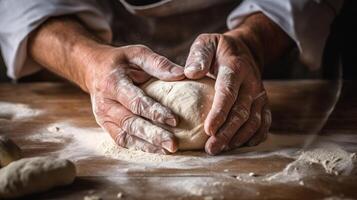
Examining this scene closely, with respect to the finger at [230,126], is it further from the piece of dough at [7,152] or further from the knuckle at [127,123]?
the piece of dough at [7,152]

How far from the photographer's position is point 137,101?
1174mm

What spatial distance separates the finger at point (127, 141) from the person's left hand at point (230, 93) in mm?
116

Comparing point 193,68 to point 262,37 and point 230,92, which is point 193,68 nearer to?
point 230,92

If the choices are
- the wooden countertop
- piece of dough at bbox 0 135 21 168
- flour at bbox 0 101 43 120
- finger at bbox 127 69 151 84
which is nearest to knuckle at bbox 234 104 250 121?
the wooden countertop

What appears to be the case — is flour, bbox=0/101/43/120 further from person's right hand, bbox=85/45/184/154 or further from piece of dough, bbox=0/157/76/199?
piece of dough, bbox=0/157/76/199

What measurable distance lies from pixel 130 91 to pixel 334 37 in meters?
1.22

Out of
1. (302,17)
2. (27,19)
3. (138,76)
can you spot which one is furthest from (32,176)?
(302,17)

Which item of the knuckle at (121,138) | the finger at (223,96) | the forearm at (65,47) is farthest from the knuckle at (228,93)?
the forearm at (65,47)

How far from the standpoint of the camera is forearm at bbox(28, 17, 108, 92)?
143 centimetres

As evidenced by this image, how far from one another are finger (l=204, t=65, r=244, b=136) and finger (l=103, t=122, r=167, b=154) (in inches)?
4.7

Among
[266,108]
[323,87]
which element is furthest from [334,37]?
[266,108]

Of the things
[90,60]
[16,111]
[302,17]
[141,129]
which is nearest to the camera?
[141,129]

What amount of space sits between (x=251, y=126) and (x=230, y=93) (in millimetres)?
95

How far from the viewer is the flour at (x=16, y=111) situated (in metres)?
1.46
